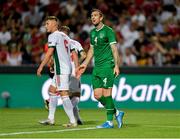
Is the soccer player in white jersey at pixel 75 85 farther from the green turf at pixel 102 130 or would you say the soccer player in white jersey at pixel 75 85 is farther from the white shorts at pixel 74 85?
the green turf at pixel 102 130

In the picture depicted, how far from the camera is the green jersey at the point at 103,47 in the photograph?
13773mm

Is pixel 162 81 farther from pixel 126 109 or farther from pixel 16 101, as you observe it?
pixel 16 101

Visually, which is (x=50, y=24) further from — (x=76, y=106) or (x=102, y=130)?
(x=102, y=130)

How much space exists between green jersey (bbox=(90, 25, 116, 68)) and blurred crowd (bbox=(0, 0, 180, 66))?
9.34 m

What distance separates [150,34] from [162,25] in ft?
2.40

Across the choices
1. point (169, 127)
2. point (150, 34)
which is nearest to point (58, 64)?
point (169, 127)

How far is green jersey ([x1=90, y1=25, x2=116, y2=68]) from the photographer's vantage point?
542 inches

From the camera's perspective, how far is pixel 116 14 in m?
25.7

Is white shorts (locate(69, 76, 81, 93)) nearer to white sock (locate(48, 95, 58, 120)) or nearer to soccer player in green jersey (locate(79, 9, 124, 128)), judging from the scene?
white sock (locate(48, 95, 58, 120))

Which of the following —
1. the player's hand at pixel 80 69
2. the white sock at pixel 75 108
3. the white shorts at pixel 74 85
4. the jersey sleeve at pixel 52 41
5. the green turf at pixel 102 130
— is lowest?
the green turf at pixel 102 130

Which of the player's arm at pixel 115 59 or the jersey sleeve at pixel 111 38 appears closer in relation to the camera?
the player's arm at pixel 115 59

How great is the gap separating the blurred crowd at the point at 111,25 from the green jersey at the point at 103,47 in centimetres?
934

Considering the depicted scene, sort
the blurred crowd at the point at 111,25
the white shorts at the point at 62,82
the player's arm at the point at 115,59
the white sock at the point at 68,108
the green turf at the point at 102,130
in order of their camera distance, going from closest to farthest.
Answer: the green turf at the point at 102,130 < the player's arm at the point at 115,59 < the white sock at the point at 68,108 < the white shorts at the point at 62,82 < the blurred crowd at the point at 111,25

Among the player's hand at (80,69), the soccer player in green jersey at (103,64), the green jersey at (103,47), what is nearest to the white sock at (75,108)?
the player's hand at (80,69)
